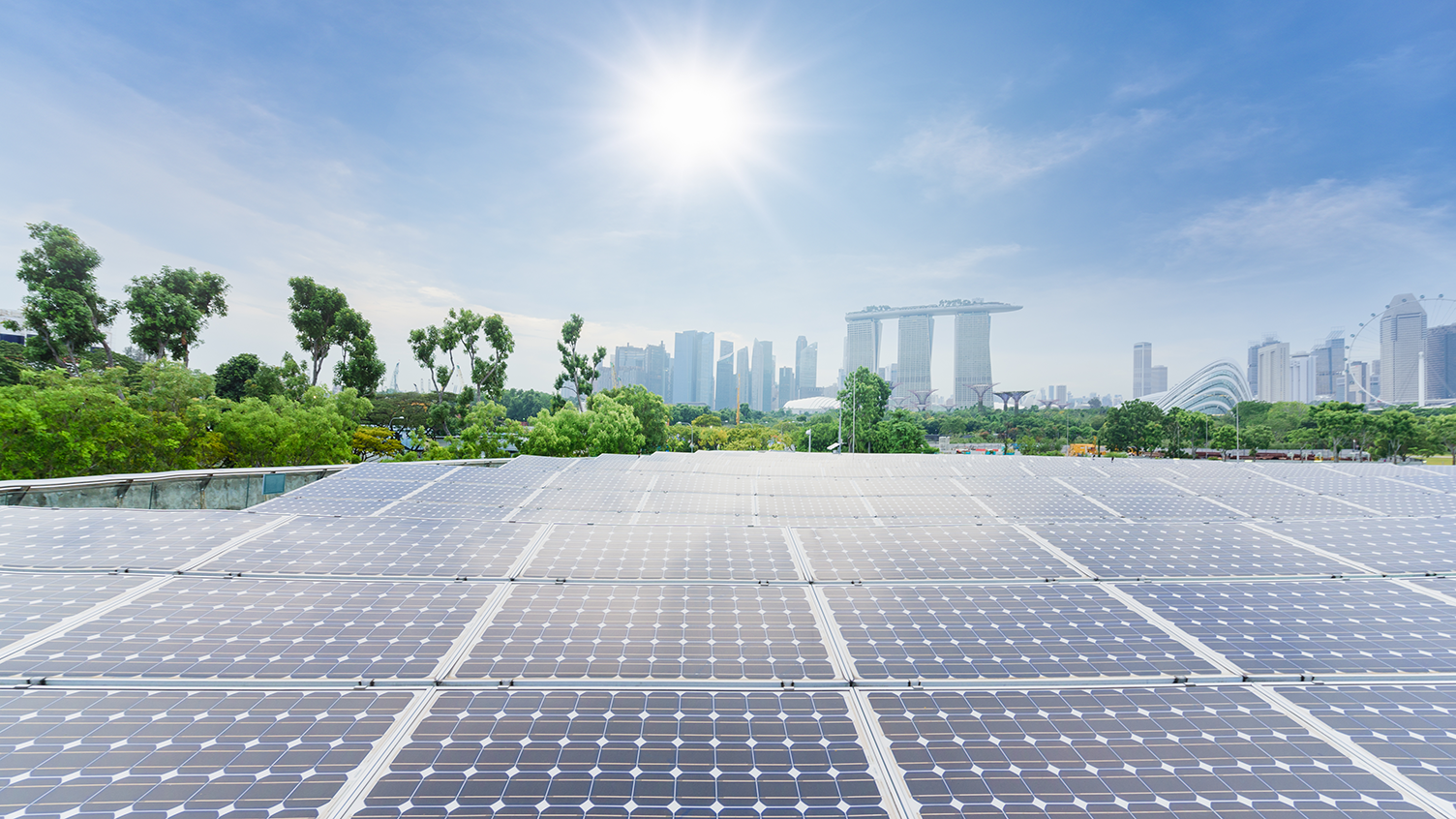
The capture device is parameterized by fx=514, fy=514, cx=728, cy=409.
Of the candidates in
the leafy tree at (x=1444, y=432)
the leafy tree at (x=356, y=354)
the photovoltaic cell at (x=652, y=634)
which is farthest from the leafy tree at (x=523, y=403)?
the leafy tree at (x=1444, y=432)

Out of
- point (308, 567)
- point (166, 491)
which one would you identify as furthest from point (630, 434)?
point (308, 567)

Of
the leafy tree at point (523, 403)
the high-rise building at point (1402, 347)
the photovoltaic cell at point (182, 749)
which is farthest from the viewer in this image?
the high-rise building at point (1402, 347)

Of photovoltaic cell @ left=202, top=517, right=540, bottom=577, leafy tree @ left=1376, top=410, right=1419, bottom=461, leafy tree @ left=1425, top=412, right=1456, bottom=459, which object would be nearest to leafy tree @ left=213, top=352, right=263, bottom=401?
photovoltaic cell @ left=202, top=517, right=540, bottom=577

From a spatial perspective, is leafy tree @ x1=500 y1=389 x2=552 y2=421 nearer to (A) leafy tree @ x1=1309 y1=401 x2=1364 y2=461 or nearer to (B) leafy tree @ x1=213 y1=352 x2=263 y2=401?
(B) leafy tree @ x1=213 y1=352 x2=263 y2=401

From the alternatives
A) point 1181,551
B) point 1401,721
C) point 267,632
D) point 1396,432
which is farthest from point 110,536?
point 1396,432

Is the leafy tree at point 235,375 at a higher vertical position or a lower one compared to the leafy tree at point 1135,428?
higher

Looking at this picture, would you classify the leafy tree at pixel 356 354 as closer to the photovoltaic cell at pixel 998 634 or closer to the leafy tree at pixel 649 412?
the leafy tree at pixel 649 412

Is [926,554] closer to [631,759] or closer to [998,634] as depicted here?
[998,634]
